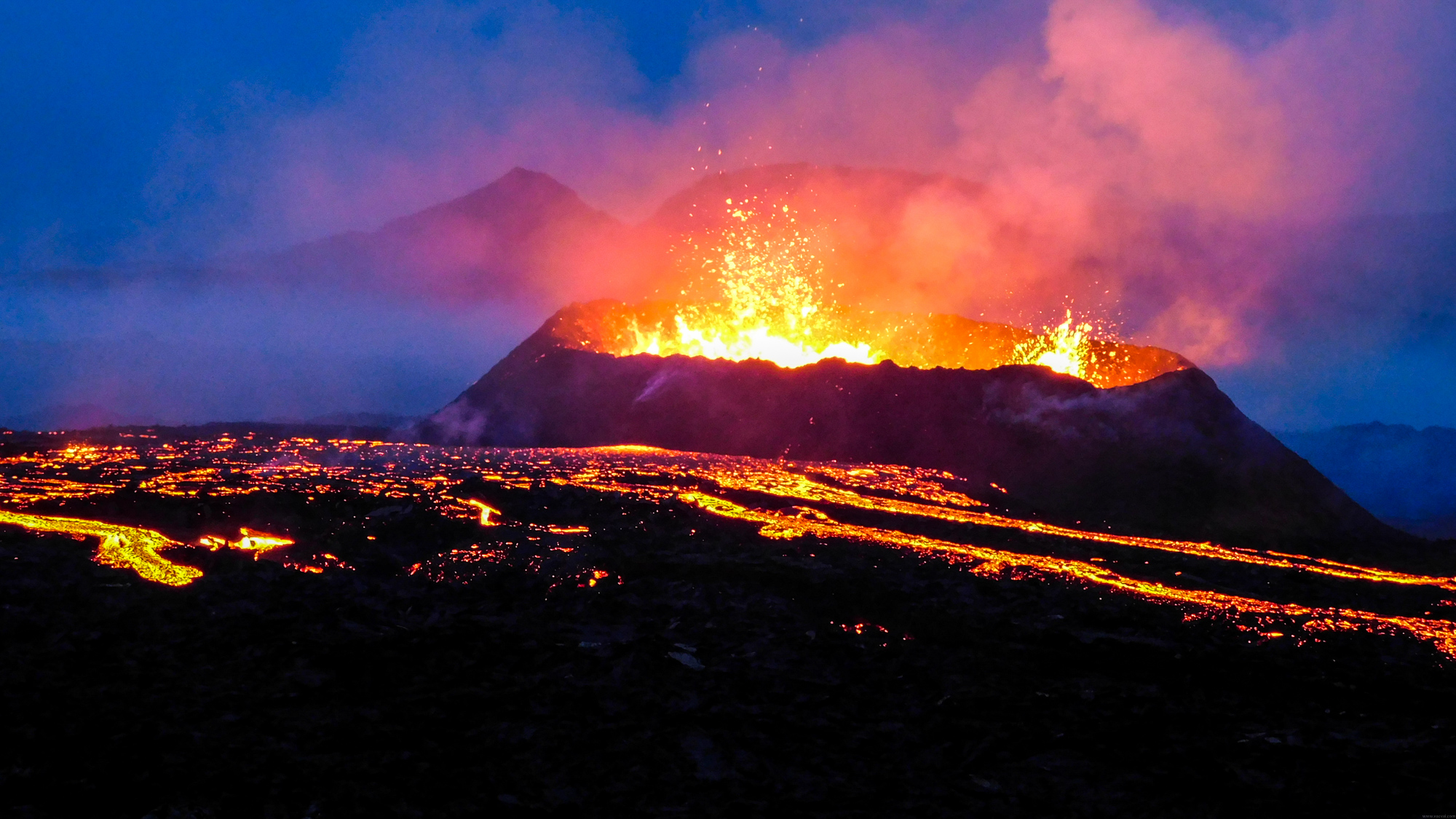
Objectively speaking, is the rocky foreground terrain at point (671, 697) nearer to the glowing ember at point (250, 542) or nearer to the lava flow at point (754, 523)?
the glowing ember at point (250, 542)

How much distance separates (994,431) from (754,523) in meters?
17.7

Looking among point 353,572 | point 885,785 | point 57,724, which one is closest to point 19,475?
point 353,572

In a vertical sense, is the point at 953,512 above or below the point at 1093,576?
above

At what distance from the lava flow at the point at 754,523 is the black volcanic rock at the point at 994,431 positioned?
12.7 ft

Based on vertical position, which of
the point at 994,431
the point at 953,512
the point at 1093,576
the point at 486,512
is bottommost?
the point at 486,512

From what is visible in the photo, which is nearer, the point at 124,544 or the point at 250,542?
the point at 124,544

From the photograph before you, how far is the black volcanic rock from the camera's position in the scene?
26.0m

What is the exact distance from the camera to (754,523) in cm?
1584

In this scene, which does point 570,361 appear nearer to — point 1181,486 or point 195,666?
point 1181,486

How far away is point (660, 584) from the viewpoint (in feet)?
36.4

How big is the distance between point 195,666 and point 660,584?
16.6 feet

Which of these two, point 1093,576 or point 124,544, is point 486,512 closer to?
point 124,544

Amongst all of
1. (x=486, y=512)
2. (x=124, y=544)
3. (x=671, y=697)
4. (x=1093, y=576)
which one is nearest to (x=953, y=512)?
(x=1093, y=576)

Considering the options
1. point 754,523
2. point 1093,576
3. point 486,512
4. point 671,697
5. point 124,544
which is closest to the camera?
point 671,697
